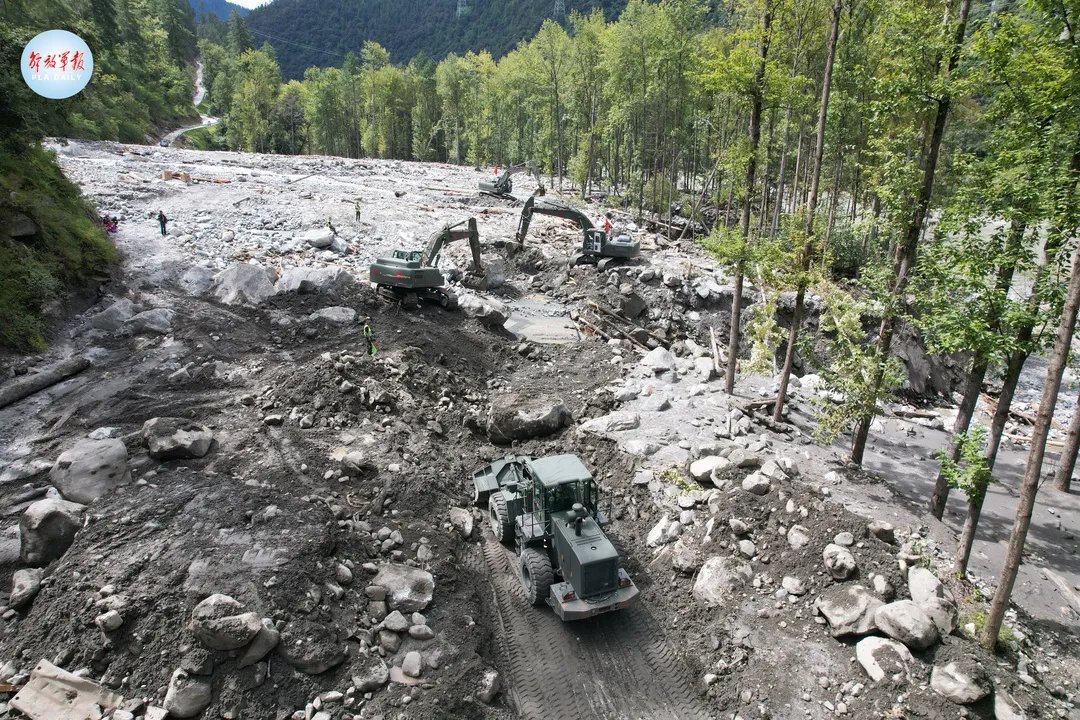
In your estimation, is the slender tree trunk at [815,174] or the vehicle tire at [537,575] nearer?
the vehicle tire at [537,575]

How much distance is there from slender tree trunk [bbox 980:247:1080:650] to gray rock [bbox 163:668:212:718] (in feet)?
32.8

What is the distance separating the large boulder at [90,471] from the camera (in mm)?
10016

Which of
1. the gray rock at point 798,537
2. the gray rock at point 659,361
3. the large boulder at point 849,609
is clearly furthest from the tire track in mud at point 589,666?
the gray rock at point 659,361

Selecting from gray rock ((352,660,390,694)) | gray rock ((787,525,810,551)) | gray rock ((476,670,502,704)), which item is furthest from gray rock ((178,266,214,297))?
gray rock ((787,525,810,551))

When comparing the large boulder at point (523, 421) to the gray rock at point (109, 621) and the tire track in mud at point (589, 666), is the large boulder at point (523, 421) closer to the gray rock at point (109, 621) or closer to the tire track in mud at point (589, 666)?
the tire track in mud at point (589, 666)

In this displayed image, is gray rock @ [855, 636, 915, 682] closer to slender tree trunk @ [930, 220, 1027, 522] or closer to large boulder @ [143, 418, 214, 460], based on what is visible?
slender tree trunk @ [930, 220, 1027, 522]

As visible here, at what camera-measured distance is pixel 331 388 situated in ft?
47.4

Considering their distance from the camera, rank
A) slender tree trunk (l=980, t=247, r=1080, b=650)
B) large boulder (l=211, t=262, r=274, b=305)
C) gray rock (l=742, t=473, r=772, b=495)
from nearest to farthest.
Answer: slender tree trunk (l=980, t=247, r=1080, b=650) < gray rock (l=742, t=473, r=772, b=495) < large boulder (l=211, t=262, r=274, b=305)

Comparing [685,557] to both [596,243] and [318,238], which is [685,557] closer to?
[596,243]

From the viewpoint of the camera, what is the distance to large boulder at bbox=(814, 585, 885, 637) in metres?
8.50

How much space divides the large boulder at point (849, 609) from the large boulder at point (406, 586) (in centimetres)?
599

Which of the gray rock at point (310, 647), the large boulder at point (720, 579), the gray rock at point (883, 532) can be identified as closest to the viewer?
the gray rock at point (310, 647)

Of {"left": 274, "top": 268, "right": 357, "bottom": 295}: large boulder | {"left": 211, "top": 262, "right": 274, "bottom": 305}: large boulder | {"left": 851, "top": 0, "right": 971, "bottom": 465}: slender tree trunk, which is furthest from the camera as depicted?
{"left": 274, "top": 268, "right": 357, "bottom": 295}: large boulder

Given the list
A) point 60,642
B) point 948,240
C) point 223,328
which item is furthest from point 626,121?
point 60,642
